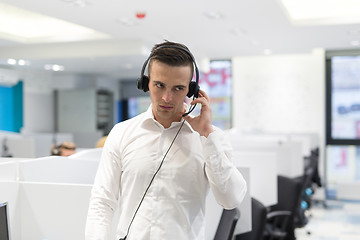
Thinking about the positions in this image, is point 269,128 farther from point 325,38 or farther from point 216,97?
point 325,38

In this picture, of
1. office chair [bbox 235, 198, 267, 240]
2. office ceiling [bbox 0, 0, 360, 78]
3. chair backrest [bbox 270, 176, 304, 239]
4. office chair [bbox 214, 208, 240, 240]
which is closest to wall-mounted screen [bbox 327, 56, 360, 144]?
office ceiling [bbox 0, 0, 360, 78]

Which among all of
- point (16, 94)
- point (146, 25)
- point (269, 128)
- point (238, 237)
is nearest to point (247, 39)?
point (146, 25)

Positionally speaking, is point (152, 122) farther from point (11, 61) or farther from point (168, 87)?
point (11, 61)

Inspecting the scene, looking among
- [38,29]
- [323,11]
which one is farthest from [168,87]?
[38,29]

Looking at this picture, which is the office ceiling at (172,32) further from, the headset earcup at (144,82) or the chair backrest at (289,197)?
the headset earcup at (144,82)

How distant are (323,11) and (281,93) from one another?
100 inches

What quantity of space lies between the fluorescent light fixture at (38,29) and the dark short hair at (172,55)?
17.7ft

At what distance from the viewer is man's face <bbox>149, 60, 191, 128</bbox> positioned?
125 cm

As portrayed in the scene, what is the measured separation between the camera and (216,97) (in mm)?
9211

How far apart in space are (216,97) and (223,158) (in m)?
8.02

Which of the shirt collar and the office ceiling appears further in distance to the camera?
the office ceiling

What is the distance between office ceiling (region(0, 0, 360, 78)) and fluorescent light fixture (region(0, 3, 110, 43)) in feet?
0.50

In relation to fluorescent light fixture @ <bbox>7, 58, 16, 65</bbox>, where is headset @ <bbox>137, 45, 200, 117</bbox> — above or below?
below

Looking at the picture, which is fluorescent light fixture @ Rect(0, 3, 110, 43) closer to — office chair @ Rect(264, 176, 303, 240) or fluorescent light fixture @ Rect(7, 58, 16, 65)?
fluorescent light fixture @ Rect(7, 58, 16, 65)
